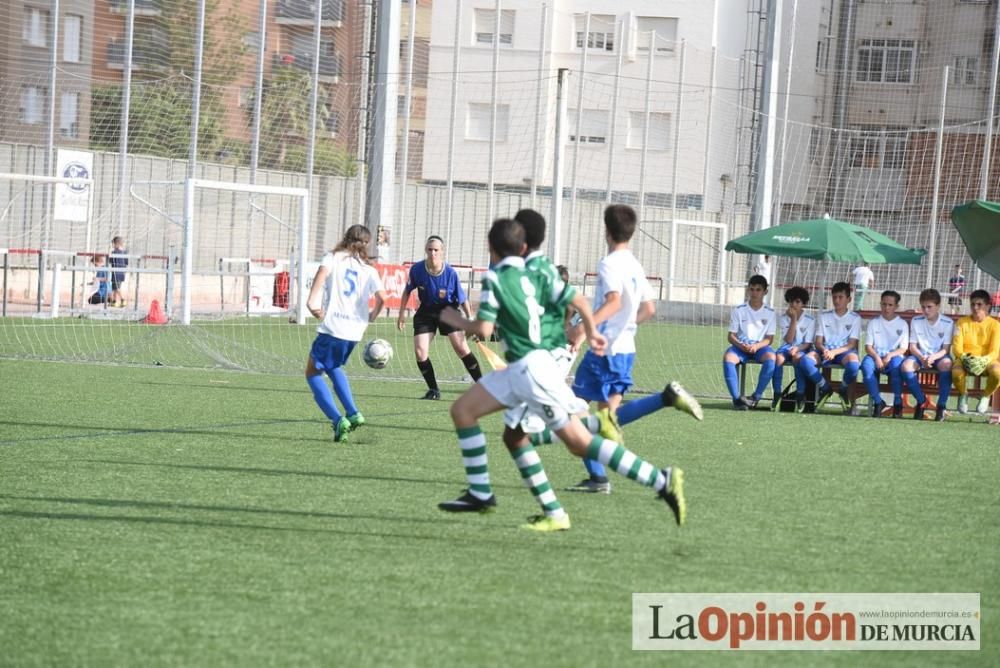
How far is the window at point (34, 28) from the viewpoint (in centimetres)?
2934

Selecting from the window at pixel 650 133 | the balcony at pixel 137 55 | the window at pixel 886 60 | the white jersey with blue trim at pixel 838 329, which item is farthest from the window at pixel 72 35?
the window at pixel 886 60

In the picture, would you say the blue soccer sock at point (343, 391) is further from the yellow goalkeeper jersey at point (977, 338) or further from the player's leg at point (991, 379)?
the player's leg at point (991, 379)

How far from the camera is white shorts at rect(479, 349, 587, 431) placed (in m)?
6.63

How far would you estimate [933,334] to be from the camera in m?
15.0

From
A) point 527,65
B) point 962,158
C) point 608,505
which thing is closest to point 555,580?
point 608,505

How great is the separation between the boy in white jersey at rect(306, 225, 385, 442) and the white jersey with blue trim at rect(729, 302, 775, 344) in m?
5.91

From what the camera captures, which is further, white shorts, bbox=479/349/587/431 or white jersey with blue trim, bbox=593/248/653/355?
white jersey with blue trim, bbox=593/248/653/355

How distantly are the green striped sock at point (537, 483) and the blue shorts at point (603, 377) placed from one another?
1631mm

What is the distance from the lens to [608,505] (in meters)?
7.81

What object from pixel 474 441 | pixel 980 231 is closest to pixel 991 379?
pixel 980 231

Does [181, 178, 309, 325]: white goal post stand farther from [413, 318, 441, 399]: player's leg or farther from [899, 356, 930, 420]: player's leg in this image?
[899, 356, 930, 420]: player's leg

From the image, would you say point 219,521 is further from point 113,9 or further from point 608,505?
point 113,9

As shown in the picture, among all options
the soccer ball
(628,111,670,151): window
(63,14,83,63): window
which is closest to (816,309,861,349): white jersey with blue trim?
the soccer ball

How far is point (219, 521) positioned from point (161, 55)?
25.7 m
